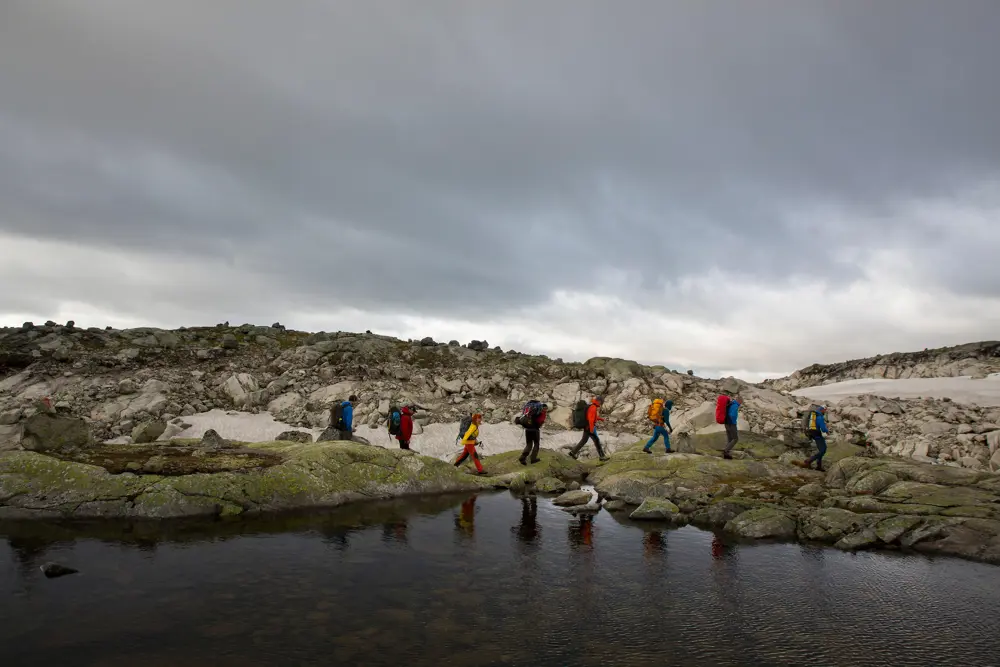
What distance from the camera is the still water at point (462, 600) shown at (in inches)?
347

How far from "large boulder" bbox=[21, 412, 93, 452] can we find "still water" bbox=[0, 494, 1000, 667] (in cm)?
669

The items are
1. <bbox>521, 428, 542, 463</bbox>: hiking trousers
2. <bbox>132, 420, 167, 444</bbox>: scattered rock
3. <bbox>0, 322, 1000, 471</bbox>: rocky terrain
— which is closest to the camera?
<bbox>521, 428, 542, 463</bbox>: hiking trousers

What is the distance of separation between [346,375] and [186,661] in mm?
42149

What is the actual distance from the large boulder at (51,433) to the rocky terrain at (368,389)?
913 centimetres

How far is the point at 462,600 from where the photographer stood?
36.0 feet

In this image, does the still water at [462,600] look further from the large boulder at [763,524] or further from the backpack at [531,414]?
the backpack at [531,414]

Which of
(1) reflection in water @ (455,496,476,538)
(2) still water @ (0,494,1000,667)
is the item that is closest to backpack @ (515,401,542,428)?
(1) reflection in water @ (455,496,476,538)

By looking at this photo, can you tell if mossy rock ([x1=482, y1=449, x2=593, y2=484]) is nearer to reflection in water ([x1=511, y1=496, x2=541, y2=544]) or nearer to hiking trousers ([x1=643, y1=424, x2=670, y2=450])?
hiking trousers ([x1=643, y1=424, x2=670, y2=450])

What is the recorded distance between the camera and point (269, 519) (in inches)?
656

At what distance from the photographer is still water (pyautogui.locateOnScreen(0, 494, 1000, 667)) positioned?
8.81 metres

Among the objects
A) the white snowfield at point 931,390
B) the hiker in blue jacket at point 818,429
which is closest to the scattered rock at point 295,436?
the hiker in blue jacket at point 818,429

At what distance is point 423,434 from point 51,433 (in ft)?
69.2

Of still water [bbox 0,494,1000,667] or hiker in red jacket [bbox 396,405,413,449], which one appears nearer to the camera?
still water [bbox 0,494,1000,667]

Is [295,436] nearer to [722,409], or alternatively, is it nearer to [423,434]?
[423,434]
